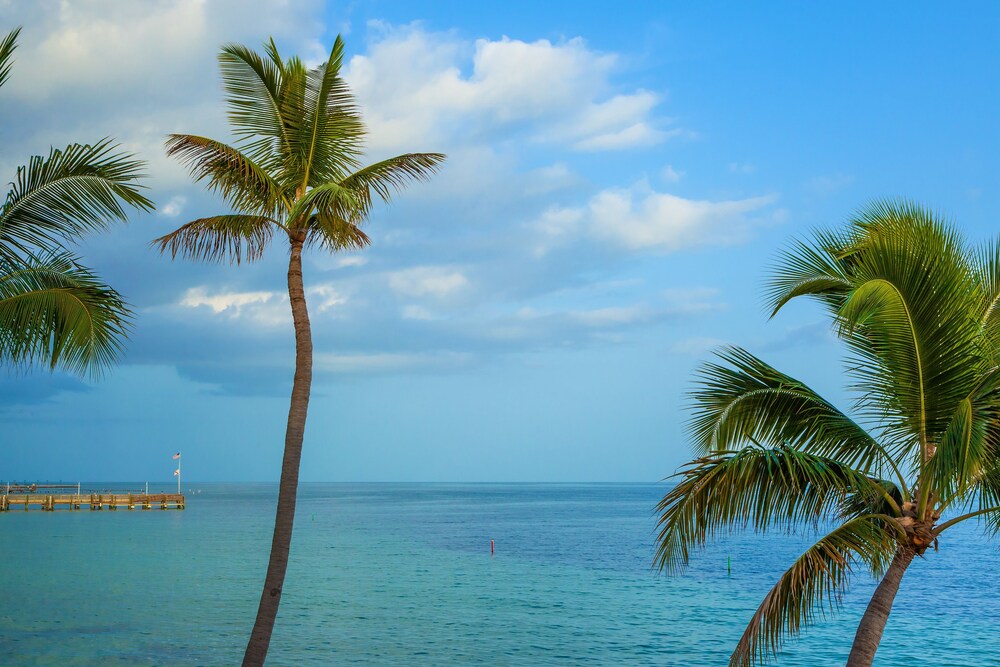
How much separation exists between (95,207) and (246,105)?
3.24 meters

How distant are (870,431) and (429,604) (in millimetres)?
28902

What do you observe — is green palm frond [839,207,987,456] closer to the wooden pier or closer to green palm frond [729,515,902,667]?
green palm frond [729,515,902,667]

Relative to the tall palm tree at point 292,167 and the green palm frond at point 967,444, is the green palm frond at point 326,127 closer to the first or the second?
the tall palm tree at point 292,167

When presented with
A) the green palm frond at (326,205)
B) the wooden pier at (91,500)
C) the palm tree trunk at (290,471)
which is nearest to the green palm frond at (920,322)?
the green palm frond at (326,205)

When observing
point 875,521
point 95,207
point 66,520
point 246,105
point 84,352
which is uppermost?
point 246,105

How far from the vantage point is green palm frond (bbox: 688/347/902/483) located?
10.1 m

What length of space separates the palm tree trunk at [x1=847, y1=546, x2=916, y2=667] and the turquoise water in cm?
1765

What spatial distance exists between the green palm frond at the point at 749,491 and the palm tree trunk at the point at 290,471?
183 inches

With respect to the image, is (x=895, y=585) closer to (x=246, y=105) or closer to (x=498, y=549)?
(x=246, y=105)

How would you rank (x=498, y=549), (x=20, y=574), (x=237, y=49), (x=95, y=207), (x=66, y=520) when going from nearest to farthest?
(x=95, y=207) → (x=237, y=49) → (x=20, y=574) → (x=498, y=549) → (x=66, y=520)

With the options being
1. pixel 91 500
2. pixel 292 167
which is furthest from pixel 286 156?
pixel 91 500

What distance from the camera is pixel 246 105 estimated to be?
12102 millimetres

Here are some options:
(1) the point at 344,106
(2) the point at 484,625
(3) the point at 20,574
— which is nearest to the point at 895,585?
(1) the point at 344,106

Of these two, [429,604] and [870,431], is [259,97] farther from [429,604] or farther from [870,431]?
[429,604]
